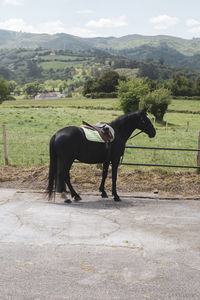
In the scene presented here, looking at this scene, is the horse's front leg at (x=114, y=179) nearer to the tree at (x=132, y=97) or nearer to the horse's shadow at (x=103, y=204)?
the horse's shadow at (x=103, y=204)

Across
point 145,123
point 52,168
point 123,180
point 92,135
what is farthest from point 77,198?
point 145,123

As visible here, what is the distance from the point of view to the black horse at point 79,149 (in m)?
8.31

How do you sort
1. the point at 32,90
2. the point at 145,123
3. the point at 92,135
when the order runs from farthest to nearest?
1. the point at 32,90
2. the point at 145,123
3. the point at 92,135

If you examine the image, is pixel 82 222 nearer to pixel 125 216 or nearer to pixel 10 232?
pixel 125 216

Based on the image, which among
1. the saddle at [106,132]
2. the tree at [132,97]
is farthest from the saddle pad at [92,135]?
the tree at [132,97]

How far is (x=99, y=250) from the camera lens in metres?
5.73

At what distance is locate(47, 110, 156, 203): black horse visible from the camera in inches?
327

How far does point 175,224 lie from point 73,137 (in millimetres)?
3407

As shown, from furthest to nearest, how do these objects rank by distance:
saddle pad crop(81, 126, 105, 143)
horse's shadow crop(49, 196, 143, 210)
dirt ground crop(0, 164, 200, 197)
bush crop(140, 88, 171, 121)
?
bush crop(140, 88, 171, 121)
dirt ground crop(0, 164, 200, 197)
saddle pad crop(81, 126, 105, 143)
horse's shadow crop(49, 196, 143, 210)

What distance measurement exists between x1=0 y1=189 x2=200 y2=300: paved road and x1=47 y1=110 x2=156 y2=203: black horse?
24.3 inches

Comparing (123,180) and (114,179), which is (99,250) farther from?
(123,180)

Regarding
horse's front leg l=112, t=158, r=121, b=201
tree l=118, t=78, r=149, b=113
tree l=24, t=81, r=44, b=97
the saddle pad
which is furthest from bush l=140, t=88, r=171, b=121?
tree l=24, t=81, r=44, b=97

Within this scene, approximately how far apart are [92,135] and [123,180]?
9.21 ft

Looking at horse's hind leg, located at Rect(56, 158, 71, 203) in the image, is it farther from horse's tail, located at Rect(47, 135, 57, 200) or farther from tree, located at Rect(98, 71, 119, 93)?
tree, located at Rect(98, 71, 119, 93)
